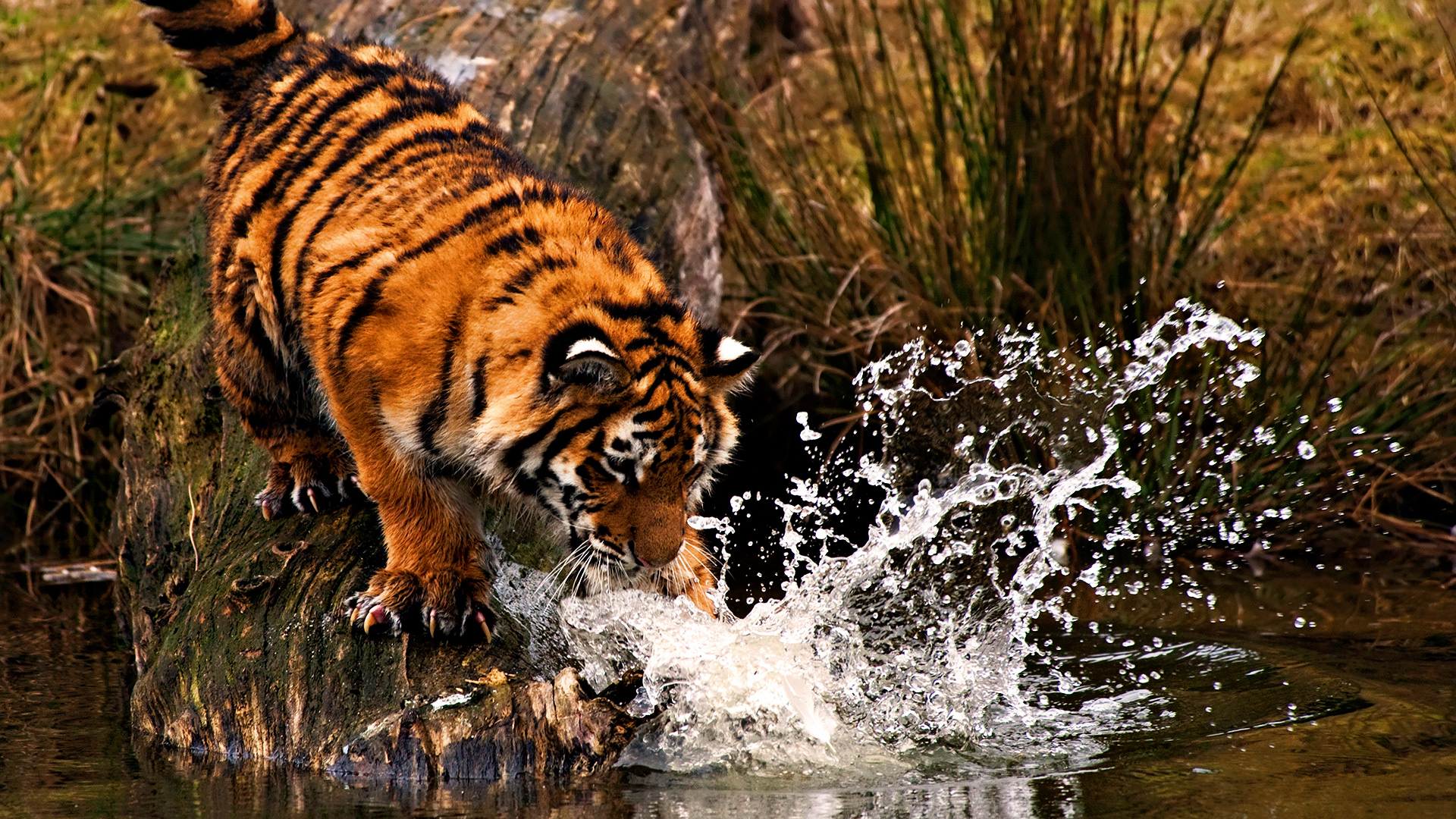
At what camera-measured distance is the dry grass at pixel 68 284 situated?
5684mm

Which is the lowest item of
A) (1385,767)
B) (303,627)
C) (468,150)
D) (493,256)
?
(1385,767)

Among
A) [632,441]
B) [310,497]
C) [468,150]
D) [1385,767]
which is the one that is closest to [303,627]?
[310,497]

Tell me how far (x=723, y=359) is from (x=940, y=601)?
1.33 metres

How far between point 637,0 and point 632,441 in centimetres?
276

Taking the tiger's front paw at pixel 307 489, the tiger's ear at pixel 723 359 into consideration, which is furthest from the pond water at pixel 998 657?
the tiger's front paw at pixel 307 489

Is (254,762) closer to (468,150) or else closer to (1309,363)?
(468,150)

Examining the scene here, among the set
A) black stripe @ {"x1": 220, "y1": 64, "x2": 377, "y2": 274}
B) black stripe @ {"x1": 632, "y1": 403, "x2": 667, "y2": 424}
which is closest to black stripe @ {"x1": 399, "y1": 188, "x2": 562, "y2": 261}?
black stripe @ {"x1": 632, "y1": 403, "x2": 667, "y2": 424}

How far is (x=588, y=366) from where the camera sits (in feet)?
10.2

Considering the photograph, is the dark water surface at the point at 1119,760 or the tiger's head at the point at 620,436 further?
the tiger's head at the point at 620,436

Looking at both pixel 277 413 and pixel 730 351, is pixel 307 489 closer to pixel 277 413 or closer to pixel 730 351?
pixel 277 413

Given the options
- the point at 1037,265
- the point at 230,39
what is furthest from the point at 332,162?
the point at 1037,265

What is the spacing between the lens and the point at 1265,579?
187 inches

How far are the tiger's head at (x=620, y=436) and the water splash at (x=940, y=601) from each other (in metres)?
0.26

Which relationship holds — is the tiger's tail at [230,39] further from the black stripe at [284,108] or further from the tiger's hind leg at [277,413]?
the tiger's hind leg at [277,413]
